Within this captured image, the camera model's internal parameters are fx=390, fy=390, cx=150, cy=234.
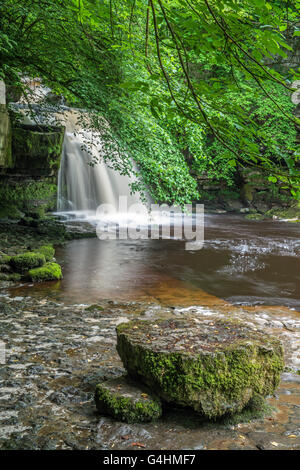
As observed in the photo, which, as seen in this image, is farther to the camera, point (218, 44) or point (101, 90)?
point (101, 90)

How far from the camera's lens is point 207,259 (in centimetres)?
1061

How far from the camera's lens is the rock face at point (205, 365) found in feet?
9.39

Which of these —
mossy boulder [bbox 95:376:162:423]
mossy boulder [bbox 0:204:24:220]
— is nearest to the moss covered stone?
mossy boulder [bbox 95:376:162:423]

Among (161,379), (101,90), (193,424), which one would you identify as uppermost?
(101,90)

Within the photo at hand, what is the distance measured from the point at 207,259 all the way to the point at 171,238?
3.23 metres

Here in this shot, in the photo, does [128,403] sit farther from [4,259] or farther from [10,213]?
[10,213]

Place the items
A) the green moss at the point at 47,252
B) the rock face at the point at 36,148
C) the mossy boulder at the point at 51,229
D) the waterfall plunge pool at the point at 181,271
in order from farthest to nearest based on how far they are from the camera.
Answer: the rock face at the point at 36,148, the mossy boulder at the point at 51,229, the green moss at the point at 47,252, the waterfall plunge pool at the point at 181,271

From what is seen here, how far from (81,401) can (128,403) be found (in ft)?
1.68

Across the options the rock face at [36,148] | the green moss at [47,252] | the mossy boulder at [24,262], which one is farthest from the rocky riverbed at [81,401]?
the rock face at [36,148]

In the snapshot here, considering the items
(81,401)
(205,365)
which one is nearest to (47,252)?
(81,401)

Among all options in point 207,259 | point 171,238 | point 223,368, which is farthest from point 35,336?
point 171,238

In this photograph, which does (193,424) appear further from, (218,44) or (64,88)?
(64,88)

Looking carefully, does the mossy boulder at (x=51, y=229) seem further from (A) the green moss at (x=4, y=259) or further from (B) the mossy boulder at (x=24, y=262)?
(B) the mossy boulder at (x=24, y=262)

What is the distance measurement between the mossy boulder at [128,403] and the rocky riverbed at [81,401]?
56 mm
